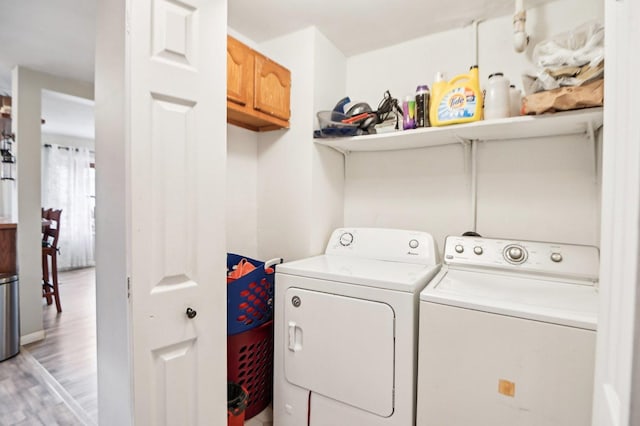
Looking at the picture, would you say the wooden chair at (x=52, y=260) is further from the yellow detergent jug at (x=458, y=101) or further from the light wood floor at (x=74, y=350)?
the yellow detergent jug at (x=458, y=101)

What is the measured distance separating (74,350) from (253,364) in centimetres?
203

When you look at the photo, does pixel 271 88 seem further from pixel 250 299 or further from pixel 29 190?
pixel 29 190

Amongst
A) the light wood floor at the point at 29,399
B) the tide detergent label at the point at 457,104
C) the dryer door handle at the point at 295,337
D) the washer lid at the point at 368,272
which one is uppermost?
the tide detergent label at the point at 457,104

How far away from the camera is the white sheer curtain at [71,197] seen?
5348 millimetres

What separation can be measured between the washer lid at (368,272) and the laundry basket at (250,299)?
135mm

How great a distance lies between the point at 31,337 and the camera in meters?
2.76

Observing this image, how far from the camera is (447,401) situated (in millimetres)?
1190

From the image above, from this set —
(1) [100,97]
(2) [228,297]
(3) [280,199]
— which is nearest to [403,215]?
(3) [280,199]

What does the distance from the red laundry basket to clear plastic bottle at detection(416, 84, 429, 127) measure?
1.42 meters

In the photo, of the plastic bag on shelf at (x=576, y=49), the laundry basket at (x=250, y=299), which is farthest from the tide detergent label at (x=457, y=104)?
the laundry basket at (x=250, y=299)

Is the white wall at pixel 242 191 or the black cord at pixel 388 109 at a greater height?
the black cord at pixel 388 109

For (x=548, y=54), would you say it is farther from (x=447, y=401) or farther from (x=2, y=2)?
(x=2, y=2)

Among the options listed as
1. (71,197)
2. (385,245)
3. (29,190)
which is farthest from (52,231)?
(385,245)

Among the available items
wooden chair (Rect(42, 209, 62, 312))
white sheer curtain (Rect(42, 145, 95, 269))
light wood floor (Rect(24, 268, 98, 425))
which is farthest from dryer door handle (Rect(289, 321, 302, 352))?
white sheer curtain (Rect(42, 145, 95, 269))
